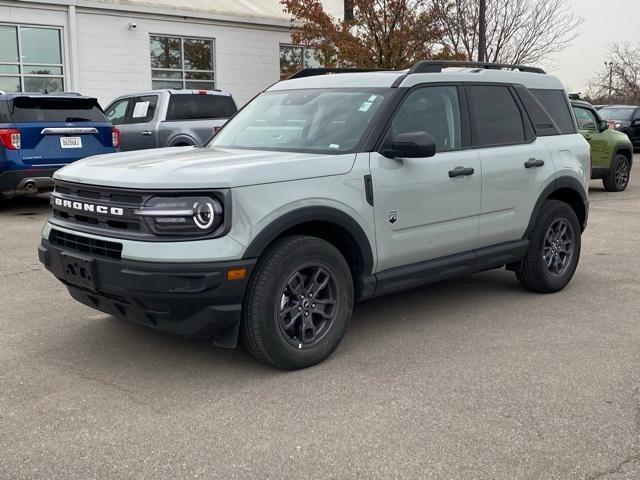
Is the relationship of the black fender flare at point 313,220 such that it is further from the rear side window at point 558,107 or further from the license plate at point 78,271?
the rear side window at point 558,107

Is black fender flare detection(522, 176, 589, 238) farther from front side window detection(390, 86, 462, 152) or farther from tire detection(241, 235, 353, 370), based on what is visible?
tire detection(241, 235, 353, 370)

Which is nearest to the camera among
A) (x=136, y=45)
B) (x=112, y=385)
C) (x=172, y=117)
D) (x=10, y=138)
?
(x=112, y=385)

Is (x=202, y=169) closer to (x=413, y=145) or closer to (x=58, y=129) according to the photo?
(x=413, y=145)

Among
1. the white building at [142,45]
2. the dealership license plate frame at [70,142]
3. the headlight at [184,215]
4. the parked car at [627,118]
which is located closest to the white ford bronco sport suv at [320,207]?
the headlight at [184,215]

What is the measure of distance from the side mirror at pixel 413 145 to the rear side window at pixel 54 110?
7163mm

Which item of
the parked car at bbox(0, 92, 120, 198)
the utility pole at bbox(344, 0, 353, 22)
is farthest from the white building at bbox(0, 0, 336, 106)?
the parked car at bbox(0, 92, 120, 198)

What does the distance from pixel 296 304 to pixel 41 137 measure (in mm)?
7109

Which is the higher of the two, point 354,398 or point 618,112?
point 618,112

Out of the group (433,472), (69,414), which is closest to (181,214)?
(69,414)

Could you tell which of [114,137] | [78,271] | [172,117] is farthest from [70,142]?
[78,271]

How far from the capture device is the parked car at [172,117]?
1252 centimetres

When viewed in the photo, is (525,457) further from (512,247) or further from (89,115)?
(89,115)

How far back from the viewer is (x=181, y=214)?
3.84 metres

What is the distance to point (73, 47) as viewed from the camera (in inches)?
684
